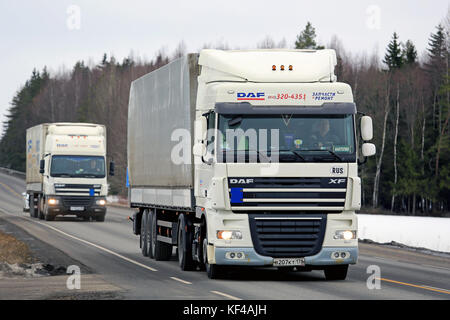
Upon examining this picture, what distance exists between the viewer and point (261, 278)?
57.7 ft

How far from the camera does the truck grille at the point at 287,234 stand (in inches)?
638

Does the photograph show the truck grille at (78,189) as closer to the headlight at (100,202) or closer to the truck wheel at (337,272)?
the headlight at (100,202)

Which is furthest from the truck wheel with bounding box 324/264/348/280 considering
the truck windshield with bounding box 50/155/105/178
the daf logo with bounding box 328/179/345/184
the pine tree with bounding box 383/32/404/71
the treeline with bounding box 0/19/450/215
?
the pine tree with bounding box 383/32/404/71

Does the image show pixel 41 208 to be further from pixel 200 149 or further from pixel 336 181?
pixel 336 181

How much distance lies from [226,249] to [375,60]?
93.4 m

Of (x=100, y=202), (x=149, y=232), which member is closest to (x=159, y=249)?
(x=149, y=232)

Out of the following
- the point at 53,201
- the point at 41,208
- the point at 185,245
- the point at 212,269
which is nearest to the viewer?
the point at 212,269

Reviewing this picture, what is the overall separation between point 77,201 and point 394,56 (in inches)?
2611

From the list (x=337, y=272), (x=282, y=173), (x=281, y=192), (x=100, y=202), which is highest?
(x=282, y=173)

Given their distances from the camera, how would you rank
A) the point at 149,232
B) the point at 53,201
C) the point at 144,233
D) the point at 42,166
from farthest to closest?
the point at 42,166
the point at 53,201
the point at 144,233
the point at 149,232

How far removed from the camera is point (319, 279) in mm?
17688

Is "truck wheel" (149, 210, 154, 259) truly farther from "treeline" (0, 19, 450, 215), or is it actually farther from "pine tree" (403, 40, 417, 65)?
"pine tree" (403, 40, 417, 65)
